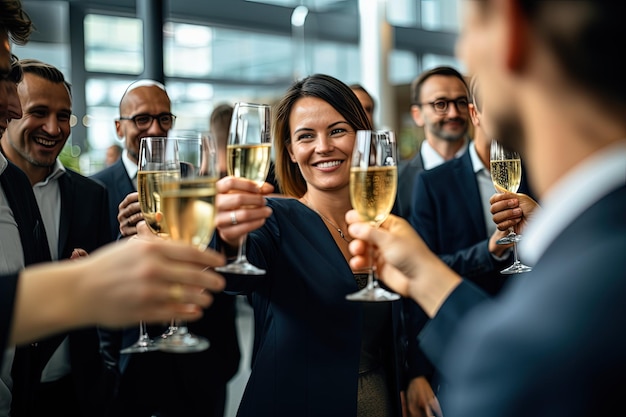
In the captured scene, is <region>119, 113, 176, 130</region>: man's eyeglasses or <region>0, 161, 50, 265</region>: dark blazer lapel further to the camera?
<region>119, 113, 176, 130</region>: man's eyeglasses

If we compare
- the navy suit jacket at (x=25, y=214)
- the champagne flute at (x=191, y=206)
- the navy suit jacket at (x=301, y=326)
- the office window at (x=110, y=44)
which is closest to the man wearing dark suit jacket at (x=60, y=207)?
the navy suit jacket at (x=25, y=214)

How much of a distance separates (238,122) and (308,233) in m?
0.74

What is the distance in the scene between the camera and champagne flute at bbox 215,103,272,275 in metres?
1.56

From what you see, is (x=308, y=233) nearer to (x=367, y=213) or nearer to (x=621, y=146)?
(x=367, y=213)

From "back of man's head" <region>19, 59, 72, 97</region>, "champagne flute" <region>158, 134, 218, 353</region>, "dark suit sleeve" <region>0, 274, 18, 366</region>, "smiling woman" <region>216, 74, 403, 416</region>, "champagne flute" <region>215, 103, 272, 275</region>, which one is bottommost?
"smiling woman" <region>216, 74, 403, 416</region>

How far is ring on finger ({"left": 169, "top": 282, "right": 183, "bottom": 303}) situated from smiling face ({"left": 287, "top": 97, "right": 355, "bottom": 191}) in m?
1.44

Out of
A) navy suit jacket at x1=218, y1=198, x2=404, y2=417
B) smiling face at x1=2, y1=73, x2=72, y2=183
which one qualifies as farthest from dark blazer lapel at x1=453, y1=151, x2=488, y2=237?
smiling face at x1=2, y1=73, x2=72, y2=183

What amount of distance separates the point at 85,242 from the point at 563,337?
2.61 meters

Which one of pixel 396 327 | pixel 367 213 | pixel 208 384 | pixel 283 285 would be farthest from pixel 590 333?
pixel 208 384

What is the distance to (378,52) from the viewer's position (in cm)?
944

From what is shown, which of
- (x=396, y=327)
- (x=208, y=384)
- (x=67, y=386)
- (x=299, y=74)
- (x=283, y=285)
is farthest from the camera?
(x=299, y=74)

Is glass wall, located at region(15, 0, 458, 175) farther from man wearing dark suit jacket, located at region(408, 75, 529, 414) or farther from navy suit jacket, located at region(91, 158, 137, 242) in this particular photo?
man wearing dark suit jacket, located at region(408, 75, 529, 414)

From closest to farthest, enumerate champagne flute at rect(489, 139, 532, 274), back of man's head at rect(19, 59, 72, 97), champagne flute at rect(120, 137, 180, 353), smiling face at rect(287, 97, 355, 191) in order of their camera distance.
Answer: champagne flute at rect(120, 137, 180, 353)
champagne flute at rect(489, 139, 532, 274)
smiling face at rect(287, 97, 355, 191)
back of man's head at rect(19, 59, 72, 97)

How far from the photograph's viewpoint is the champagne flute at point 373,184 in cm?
153
